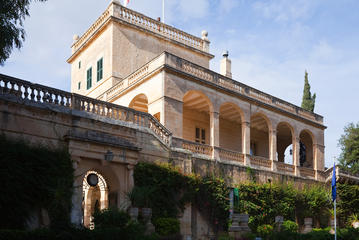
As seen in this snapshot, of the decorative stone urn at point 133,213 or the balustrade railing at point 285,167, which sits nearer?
the decorative stone urn at point 133,213

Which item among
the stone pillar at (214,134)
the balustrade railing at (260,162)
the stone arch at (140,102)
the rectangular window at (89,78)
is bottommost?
the balustrade railing at (260,162)

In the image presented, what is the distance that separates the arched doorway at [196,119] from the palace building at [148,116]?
0.06 meters

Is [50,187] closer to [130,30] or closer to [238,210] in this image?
[238,210]

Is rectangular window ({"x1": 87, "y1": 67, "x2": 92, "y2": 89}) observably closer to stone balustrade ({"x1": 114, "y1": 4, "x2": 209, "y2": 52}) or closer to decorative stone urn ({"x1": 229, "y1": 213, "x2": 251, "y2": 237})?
stone balustrade ({"x1": 114, "y1": 4, "x2": 209, "y2": 52})

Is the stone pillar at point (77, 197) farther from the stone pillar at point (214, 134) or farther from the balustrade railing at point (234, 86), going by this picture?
the stone pillar at point (214, 134)

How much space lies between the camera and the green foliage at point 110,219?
13.1 metres

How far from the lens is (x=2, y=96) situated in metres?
13.7

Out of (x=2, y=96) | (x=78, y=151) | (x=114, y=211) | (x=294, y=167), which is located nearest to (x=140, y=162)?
(x=78, y=151)

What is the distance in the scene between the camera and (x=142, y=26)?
26141mm

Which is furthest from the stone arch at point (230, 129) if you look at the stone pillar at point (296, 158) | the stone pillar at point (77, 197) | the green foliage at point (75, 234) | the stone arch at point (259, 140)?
the green foliage at point (75, 234)

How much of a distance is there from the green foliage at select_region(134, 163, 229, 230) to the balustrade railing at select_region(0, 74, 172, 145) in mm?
1578

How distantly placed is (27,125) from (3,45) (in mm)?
2634

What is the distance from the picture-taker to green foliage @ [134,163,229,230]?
16938 millimetres

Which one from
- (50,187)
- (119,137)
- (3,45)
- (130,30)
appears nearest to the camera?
(3,45)
